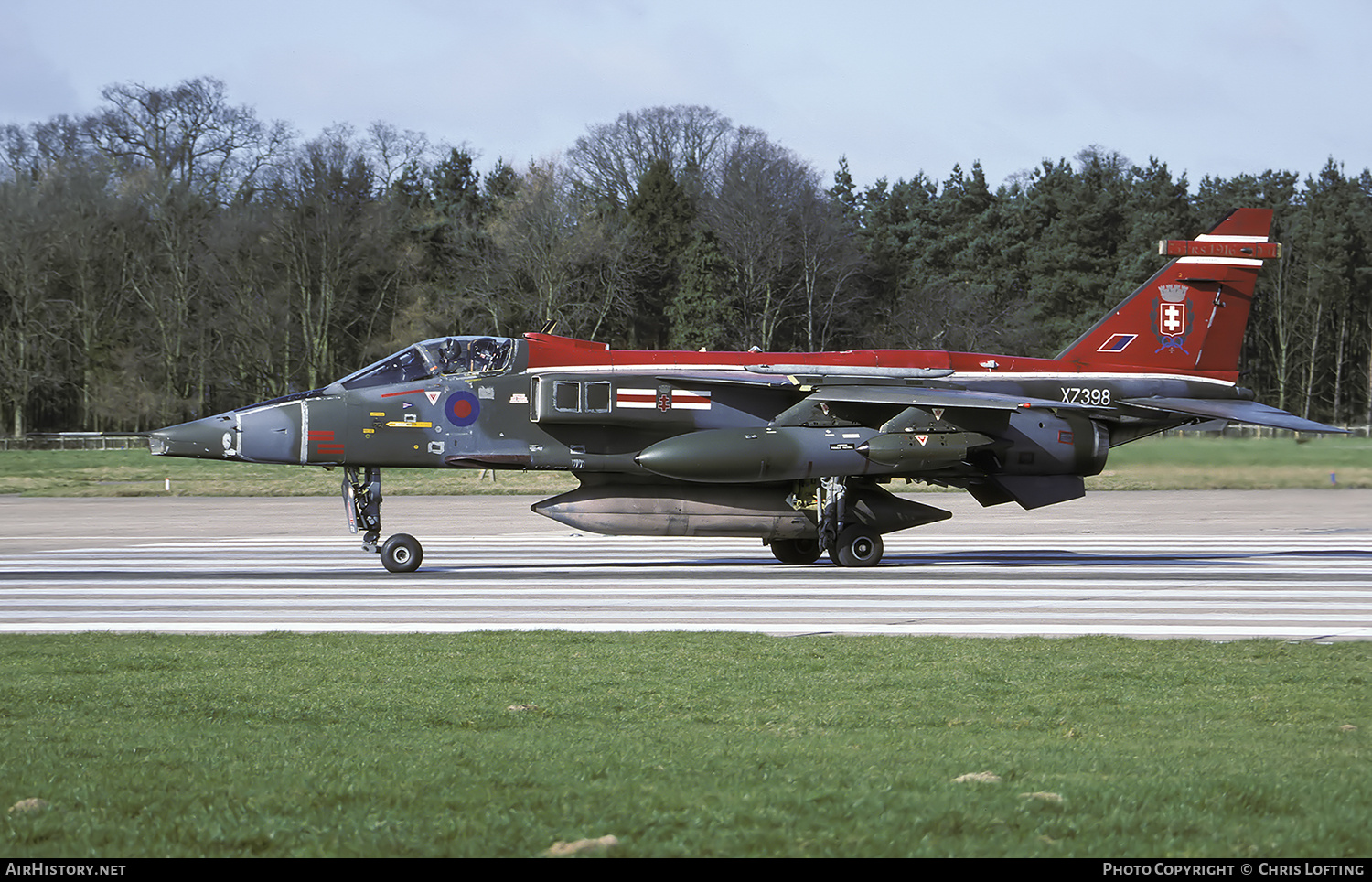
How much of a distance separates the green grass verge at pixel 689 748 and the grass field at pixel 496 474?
42.1 ft

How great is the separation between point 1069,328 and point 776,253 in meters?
14.9

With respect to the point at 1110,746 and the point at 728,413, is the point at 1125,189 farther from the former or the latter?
the point at 1110,746

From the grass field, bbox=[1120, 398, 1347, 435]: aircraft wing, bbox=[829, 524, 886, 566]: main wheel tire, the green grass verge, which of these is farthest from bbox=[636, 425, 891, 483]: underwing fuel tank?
the green grass verge

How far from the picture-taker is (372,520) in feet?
A: 56.6

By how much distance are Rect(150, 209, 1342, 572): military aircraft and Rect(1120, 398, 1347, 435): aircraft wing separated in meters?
0.06

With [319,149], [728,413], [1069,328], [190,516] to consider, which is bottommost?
[190,516]

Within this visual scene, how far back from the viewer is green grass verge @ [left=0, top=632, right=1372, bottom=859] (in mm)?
4645

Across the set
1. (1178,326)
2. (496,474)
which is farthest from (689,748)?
(496,474)

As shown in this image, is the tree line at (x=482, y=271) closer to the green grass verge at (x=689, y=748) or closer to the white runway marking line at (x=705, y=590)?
the white runway marking line at (x=705, y=590)

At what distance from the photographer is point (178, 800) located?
16.7 ft

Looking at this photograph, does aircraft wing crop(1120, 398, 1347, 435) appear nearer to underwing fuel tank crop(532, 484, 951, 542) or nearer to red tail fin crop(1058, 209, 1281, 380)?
red tail fin crop(1058, 209, 1281, 380)

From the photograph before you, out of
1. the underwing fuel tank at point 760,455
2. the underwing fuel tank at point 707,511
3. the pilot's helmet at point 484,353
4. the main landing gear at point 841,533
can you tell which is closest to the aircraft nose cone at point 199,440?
the pilot's helmet at point 484,353

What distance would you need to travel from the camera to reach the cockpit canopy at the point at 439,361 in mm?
17438

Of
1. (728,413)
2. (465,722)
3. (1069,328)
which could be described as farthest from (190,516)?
(1069,328)
